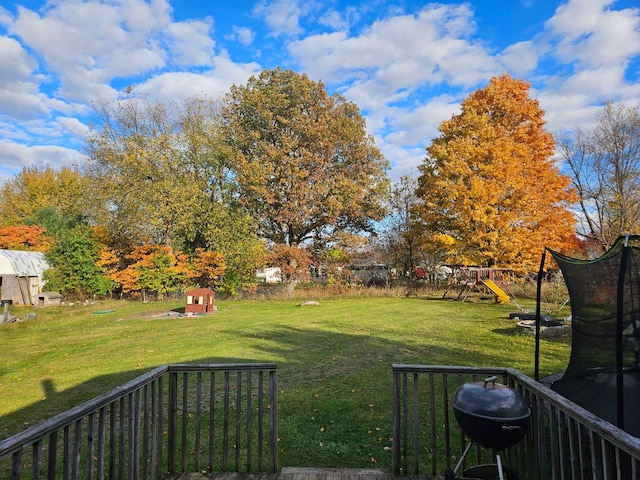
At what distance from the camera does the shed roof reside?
63.8 feet

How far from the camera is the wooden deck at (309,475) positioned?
10.3 ft

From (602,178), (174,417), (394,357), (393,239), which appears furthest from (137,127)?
(602,178)

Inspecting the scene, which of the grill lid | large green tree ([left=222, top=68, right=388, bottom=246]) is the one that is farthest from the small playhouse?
the grill lid

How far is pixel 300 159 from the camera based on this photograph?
2300cm

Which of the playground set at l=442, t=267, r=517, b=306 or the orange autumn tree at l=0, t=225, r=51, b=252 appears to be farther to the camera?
the orange autumn tree at l=0, t=225, r=51, b=252

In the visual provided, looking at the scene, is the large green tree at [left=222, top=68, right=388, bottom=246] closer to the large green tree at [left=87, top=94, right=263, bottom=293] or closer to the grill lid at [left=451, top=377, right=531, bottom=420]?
the large green tree at [left=87, top=94, right=263, bottom=293]

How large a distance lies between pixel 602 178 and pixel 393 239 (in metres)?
12.6

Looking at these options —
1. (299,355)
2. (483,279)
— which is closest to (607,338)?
(299,355)

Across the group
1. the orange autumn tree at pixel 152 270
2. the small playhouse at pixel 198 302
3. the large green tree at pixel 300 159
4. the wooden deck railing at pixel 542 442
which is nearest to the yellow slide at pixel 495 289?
the large green tree at pixel 300 159

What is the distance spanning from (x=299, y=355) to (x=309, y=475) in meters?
5.01

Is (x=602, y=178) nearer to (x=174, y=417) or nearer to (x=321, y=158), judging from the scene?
(x=321, y=158)

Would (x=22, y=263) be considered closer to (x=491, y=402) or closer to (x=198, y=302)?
(x=198, y=302)

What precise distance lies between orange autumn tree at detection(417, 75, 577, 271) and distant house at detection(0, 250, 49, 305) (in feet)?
67.5

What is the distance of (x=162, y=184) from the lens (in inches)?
809
